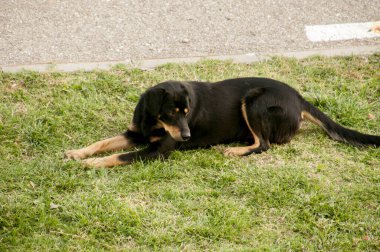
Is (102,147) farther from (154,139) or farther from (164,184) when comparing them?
(164,184)

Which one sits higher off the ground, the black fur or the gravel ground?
the gravel ground

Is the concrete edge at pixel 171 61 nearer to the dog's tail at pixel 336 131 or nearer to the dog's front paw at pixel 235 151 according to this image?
the dog's tail at pixel 336 131

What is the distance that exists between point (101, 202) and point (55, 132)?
1.31 metres

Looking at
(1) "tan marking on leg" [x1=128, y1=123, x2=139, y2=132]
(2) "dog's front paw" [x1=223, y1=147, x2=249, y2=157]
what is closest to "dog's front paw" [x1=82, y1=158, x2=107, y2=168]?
(1) "tan marking on leg" [x1=128, y1=123, x2=139, y2=132]

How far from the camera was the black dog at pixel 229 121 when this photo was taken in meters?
4.70

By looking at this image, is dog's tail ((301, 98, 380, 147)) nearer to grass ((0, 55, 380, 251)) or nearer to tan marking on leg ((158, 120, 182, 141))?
grass ((0, 55, 380, 251))

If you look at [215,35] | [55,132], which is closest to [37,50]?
[55,132]

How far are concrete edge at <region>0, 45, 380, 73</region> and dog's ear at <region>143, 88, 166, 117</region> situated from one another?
1693mm

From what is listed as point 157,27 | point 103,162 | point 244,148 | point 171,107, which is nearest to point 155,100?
point 171,107

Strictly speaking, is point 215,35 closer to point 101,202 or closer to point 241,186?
point 241,186

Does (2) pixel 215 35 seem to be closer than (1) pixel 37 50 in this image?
No

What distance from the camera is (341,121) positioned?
5512mm

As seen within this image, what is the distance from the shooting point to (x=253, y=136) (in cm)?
504

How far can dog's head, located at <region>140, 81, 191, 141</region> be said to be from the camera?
449cm
